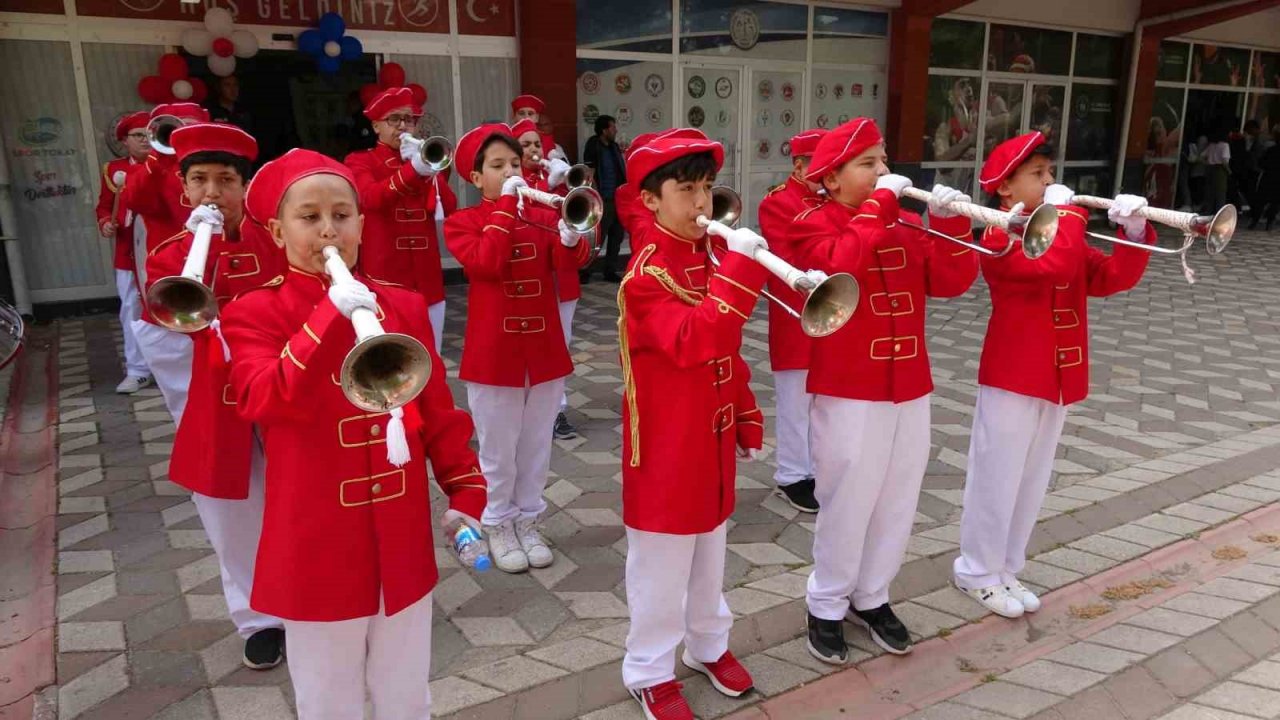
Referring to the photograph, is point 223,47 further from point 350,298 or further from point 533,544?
point 350,298

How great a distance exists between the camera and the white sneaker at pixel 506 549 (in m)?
4.22

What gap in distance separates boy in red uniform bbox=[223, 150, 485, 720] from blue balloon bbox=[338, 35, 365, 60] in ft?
28.2

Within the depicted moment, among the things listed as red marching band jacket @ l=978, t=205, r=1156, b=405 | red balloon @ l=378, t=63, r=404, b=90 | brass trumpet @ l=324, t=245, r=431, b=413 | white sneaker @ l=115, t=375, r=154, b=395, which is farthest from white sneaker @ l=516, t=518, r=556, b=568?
red balloon @ l=378, t=63, r=404, b=90

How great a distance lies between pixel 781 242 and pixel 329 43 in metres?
7.50

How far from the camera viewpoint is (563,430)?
613 cm

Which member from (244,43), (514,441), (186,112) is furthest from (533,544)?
(244,43)

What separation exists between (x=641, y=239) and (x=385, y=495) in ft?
4.17

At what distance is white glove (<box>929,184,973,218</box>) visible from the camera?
326 centimetres

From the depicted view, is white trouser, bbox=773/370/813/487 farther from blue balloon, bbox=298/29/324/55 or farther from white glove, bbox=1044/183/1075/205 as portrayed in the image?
blue balloon, bbox=298/29/324/55

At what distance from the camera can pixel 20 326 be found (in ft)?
14.2

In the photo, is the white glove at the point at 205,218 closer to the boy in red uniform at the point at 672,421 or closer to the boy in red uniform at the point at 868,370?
the boy in red uniform at the point at 672,421

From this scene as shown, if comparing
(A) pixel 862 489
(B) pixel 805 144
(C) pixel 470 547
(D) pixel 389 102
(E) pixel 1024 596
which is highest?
(D) pixel 389 102

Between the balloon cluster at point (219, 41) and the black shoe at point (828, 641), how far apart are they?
28.9ft

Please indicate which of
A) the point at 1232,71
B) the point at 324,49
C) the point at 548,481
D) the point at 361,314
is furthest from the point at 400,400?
the point at 1232,71
